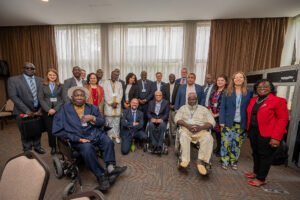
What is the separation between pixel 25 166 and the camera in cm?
97

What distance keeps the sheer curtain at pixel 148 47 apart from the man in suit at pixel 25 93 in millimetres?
2709

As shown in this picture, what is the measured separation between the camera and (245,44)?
14.7 feet

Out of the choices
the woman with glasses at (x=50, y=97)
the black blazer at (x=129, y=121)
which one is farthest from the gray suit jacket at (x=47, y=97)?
the black blazer at (x=129, y=121)

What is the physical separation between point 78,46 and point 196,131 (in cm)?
475

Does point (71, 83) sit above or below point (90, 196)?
above

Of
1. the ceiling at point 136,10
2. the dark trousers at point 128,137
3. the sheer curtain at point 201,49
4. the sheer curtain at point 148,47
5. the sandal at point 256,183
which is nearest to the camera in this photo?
the sandal at point 256,183

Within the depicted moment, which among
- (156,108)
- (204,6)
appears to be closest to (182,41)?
(204,6)

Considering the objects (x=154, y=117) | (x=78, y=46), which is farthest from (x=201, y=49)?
(x=78, y=46)

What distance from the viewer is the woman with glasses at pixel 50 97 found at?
267cm

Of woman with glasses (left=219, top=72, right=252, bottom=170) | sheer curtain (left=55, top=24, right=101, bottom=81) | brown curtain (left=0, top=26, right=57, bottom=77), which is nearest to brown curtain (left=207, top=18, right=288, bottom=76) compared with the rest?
woman with glasses (left=219, top=72, right=252, bottom=170)

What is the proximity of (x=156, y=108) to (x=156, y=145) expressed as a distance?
2.67 ft

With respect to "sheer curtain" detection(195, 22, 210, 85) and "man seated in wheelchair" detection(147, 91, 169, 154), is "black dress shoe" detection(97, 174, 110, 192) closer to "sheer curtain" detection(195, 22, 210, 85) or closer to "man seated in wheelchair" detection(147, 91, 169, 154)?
"man seated in wheelchair" detection(147, 91, 169, 154)

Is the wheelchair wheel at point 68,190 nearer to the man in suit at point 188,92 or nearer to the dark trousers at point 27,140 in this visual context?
the dark trousers at point 27,140

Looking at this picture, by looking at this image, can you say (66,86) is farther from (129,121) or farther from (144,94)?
(144,94)
